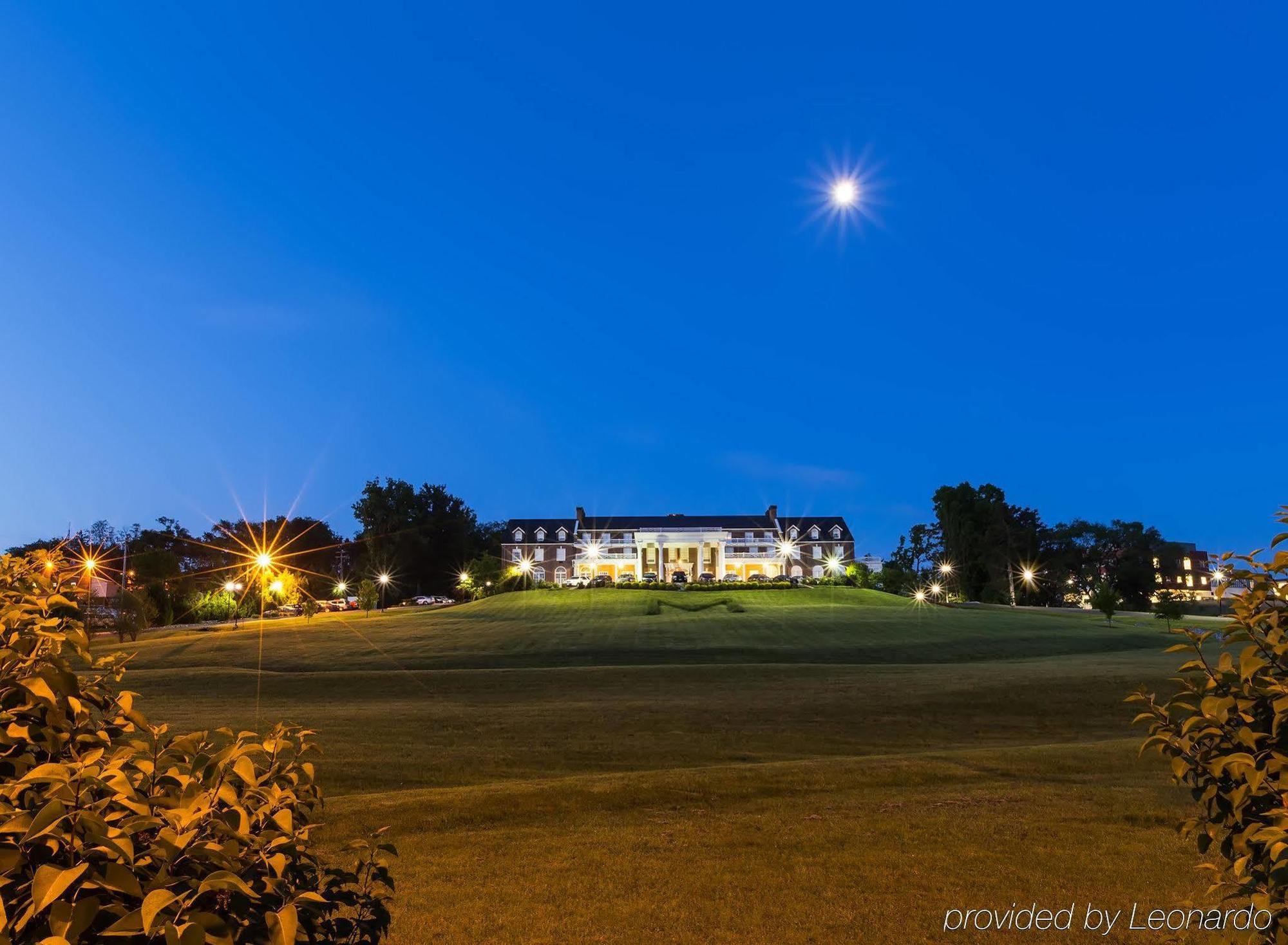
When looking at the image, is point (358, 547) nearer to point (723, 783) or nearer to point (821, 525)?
point (821, 525)

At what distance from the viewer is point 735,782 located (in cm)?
1262

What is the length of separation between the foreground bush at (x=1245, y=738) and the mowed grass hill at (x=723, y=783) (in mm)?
4275

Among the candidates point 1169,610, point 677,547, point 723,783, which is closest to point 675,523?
point 677,547

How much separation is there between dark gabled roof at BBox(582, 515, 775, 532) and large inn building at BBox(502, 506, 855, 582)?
12 cm

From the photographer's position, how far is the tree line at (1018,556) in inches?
3339

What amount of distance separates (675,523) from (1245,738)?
112503 millimetres

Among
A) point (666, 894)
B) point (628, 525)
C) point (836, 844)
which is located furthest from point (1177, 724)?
point (628, 525)

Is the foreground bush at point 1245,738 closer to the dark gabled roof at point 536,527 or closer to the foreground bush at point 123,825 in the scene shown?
the foreground bush at point 123,825

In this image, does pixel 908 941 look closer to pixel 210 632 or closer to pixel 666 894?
pixel 666 894

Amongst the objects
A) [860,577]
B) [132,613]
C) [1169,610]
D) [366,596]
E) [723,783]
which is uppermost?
[860,577]

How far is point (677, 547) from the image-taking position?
109 meters

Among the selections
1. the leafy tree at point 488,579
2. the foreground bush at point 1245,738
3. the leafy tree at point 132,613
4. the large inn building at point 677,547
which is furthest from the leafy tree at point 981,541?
the foreground bush at point 1245,738

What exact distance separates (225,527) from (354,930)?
124 meters

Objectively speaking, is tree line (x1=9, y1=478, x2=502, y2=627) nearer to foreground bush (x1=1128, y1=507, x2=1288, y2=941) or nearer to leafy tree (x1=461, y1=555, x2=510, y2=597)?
leafy tree (x1=461, y1=555, x2=510, y2=597)
